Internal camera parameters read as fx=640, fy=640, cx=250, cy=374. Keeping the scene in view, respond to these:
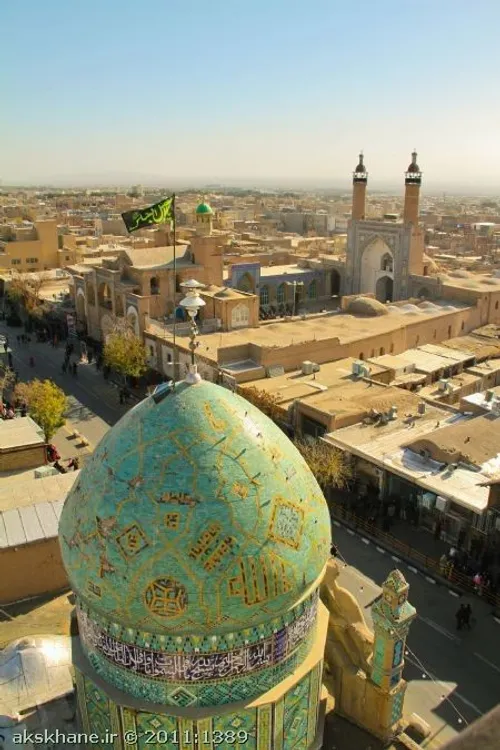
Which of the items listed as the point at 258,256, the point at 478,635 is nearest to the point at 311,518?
the point at 478,635

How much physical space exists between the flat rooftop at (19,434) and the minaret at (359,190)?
27.6 meters

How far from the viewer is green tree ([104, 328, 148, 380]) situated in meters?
22.7

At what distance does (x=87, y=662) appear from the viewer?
555 centimetres

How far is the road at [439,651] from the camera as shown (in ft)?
30.9

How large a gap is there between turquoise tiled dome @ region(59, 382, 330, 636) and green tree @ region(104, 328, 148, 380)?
17765 mm

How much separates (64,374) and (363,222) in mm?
18967

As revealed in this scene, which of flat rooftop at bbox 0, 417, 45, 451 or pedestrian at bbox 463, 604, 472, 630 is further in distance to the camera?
flat rooftop at bbox 0, 417, 45, 451

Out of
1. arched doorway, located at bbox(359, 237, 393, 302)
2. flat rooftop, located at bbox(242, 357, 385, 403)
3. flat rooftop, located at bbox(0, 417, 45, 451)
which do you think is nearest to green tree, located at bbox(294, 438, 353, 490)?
flat rooftop, located at bbox(242, 357, 385, 403)

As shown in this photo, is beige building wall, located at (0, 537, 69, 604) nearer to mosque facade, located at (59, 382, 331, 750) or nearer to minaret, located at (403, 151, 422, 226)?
mosque facade, located at (59, 382, 331, 750)

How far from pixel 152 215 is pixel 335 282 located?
105 ft

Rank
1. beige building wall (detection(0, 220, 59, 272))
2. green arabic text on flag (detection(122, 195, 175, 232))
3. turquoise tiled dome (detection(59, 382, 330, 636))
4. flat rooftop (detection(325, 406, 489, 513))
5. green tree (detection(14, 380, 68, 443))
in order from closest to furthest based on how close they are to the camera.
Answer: turquoise tiled dome (detection(59, 382, 330, 636)), green arabic text on flag (detection(122, 195, 175, 232)), flat rooftop (detection(325, 406, 489, 513)), green tree (detection(14, 380, 68, 443)), beige building wall (detection(0, 220, 59, 272))

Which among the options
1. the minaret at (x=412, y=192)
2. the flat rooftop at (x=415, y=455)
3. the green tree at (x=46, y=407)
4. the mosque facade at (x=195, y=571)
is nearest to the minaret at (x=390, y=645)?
the mosque facade at (x=195, y=571)

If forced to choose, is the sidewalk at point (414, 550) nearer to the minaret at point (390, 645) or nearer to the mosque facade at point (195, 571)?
the minaret at point (390, 645)

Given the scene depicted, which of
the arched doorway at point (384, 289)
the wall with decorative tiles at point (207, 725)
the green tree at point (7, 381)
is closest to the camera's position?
the wall with decorative tiles at point (207, 725)
